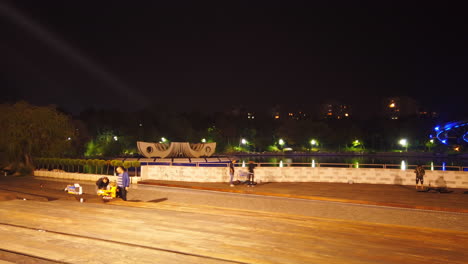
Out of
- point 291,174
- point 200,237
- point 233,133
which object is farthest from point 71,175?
point 233,133

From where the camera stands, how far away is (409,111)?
594 ft

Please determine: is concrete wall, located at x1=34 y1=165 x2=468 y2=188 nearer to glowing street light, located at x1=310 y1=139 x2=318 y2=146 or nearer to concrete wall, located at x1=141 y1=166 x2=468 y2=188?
concrete wall, located at x1=141 y1=166 x2=468 y2=188

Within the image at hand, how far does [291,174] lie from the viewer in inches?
904

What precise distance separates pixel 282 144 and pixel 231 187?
83.4 metres

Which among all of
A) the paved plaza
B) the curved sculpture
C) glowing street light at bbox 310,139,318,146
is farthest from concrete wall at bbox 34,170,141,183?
glowing street light at bbox 310,139,318,146

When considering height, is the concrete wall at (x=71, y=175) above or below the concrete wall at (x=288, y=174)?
below

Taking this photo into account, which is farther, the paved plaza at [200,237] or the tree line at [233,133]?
the tree line at [233,133]

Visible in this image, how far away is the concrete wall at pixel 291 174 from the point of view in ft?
71.5

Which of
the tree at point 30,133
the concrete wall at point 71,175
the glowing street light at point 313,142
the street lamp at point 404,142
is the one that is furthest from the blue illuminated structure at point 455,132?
the glowing street light at point 313,142

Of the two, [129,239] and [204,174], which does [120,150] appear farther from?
[129,239]

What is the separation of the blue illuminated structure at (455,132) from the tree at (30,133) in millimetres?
31454

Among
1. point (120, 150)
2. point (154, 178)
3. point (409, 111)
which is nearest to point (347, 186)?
point (154, 178)

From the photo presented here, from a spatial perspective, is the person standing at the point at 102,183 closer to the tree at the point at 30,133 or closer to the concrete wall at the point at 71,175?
the concrete wall at the point at 71,175

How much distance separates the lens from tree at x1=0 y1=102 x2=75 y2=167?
2992cm
